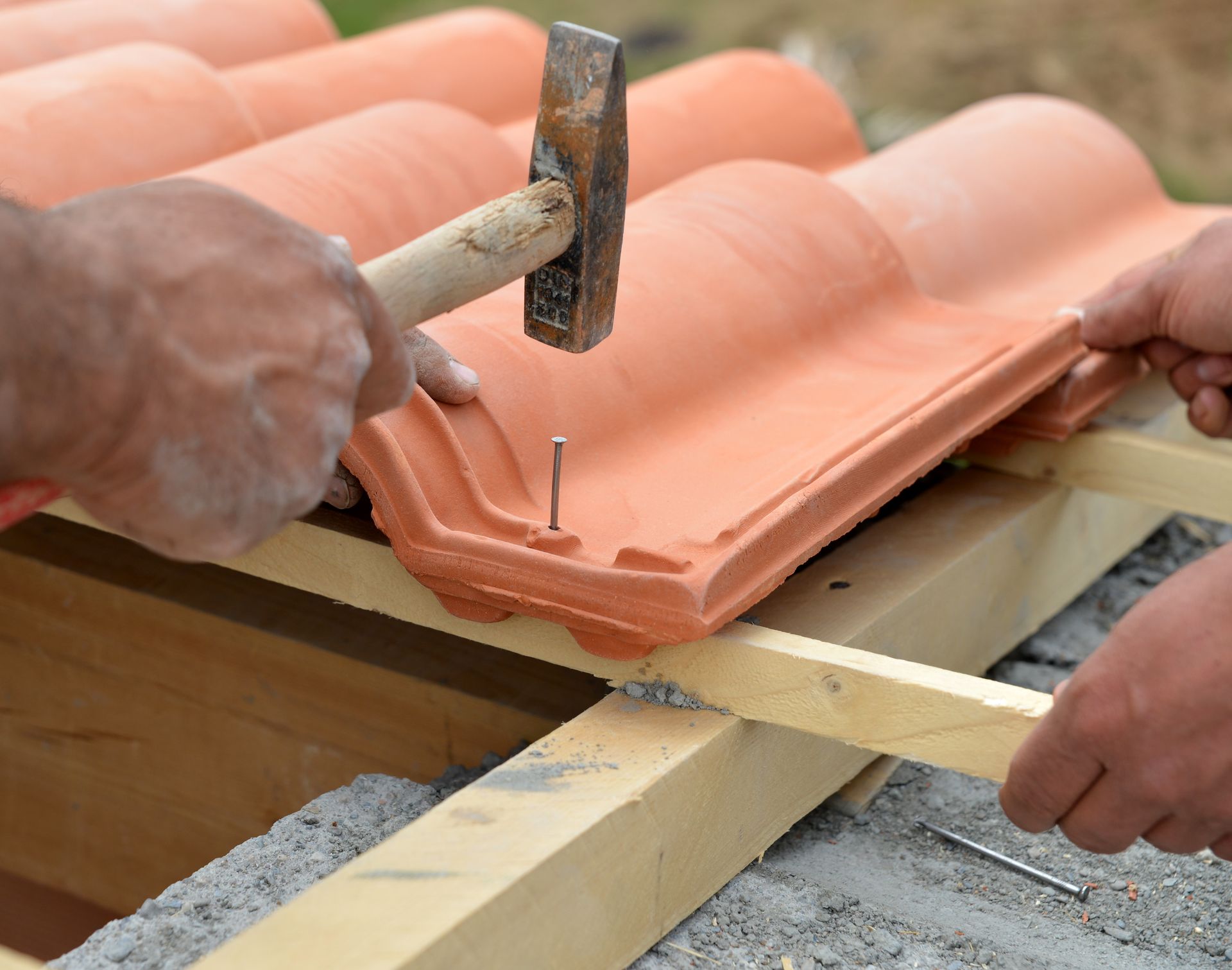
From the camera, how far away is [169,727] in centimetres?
283

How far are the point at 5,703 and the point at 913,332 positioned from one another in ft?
7.22

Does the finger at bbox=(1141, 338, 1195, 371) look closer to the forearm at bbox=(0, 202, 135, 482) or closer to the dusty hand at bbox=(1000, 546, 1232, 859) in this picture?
the dusty hand at bbox=(1000, 546, 1232, 859)

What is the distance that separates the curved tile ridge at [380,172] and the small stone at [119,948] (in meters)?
1.21

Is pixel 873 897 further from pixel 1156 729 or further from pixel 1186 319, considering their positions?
pixel 1186 319

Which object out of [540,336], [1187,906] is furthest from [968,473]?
[540,336]

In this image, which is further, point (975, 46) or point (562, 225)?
point (975, 46)

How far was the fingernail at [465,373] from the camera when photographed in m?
1.96

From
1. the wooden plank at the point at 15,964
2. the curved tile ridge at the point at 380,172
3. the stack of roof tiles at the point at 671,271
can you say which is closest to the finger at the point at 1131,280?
the stack of roof tiles at the point at 671,271

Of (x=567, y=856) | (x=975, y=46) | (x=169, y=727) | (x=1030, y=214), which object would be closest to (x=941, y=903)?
(x=567, y=856)

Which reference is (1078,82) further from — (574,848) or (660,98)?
(574,848)

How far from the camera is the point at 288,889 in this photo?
183 cm

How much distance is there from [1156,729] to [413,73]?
120 inches

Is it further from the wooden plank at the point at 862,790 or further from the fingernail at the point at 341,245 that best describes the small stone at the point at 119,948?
the wooden plank at the point at 862,790

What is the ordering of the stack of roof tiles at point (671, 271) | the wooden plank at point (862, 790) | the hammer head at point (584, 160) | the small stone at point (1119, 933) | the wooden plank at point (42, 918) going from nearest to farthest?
the hammer head at point (584, 160) < the stack of roof tiles at point (671, 271) < the small stone at point (1119, 933) < the wooden plank at point (862, 790) < the wooden plank at point (42, 918)
